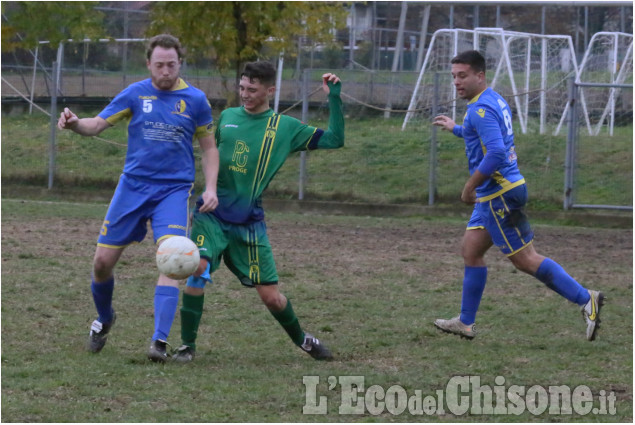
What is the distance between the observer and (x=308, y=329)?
739 centimetres

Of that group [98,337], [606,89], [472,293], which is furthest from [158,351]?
[606,89]

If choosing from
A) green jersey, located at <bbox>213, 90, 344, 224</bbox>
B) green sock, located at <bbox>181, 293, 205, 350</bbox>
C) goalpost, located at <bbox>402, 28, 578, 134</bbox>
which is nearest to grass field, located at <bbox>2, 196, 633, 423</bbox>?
green sock, located at <bbox>181, 293, 205, 350</bbox>

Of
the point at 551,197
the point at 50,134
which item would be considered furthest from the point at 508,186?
the point at 50,134

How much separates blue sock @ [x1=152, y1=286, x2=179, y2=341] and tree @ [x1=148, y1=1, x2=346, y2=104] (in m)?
11.4

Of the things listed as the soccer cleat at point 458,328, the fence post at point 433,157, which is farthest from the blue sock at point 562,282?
the fence post at point 433,157

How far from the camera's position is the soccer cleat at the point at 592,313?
271 inches

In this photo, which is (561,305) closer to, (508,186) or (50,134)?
(508,186)

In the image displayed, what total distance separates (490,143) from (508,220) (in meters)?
0.59

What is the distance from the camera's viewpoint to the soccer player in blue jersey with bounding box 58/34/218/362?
20.1ft

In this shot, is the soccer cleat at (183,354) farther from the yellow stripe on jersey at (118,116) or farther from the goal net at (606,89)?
the goal net at (606,89)

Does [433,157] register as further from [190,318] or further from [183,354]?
[183,354]

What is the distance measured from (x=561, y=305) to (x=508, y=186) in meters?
1.98

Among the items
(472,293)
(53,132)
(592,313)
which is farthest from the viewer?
(53,132)

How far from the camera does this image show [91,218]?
1475 cm
